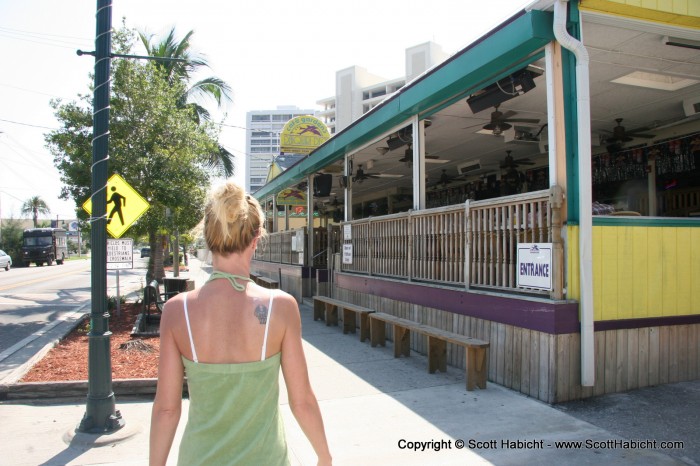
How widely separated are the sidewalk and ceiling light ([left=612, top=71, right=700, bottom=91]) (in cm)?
404

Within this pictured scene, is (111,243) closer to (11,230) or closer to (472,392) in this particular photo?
(472,392)

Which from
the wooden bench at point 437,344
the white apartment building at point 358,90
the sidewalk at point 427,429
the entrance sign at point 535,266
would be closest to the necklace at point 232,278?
the sidewalk at point 427,429

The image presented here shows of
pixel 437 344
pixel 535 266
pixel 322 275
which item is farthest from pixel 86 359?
pixel 322 275

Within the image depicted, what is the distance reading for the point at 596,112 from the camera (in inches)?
331

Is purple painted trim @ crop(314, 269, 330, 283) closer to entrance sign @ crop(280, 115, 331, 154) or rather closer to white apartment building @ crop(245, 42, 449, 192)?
entrance sign @ crop(280, 115, 331, 154)

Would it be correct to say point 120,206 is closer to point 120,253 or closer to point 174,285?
point 120,253

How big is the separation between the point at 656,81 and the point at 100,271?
7559mm

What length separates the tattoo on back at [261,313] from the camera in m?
1.73

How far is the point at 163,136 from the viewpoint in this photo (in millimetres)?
10680

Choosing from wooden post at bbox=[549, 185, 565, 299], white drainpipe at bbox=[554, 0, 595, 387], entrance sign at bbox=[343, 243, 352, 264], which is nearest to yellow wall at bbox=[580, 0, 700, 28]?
white drainpipe at bbox=[554, 0, 595, 387]

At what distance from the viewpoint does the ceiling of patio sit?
567 cm

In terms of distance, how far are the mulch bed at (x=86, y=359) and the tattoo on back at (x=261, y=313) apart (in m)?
4.75

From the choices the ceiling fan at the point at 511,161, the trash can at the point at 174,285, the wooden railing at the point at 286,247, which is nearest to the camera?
the trash can at the point at 174,285

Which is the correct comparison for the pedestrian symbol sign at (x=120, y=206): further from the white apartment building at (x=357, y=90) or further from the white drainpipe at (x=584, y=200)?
the white apartment building at (x=357, y=90)
